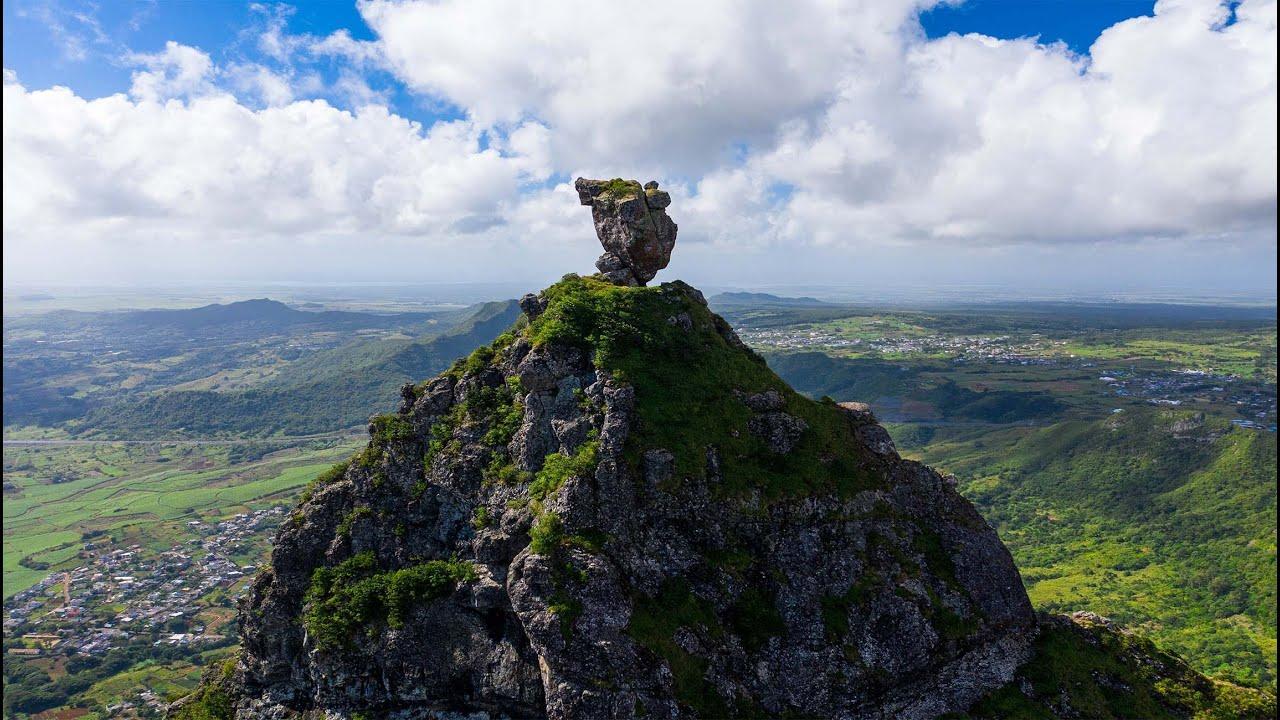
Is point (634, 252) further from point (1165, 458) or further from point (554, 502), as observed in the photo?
point (1165, 458)

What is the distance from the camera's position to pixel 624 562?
28969mm

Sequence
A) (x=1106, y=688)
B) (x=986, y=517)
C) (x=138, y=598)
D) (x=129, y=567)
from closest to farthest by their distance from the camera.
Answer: (x=1106, y=688) < (x=138, y=598) < (x=129, y=567) < (x=986, y=517)

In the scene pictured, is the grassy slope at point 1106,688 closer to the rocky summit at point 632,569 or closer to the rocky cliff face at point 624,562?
the rocky summit at point 632,569

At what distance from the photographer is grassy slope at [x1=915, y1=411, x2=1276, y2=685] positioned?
90812 mm

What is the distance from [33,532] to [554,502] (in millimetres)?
180507

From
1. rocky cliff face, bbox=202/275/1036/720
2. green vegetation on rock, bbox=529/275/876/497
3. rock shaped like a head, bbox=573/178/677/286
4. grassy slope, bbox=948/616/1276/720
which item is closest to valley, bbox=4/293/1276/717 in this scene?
rocky cliff face, bbox=202/275/1036/720

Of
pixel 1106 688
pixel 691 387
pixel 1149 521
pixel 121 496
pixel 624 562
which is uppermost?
pixel 691 387

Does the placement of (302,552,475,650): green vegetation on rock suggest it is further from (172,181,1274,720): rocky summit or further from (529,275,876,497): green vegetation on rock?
(529,275,876,497): green vegetation on rock

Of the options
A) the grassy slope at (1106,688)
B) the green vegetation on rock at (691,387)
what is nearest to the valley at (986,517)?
the green vegetation on rock at (691,387)

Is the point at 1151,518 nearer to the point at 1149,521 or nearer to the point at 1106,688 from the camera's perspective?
the point at 1149,521

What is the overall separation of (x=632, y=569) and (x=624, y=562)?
50 centimetres

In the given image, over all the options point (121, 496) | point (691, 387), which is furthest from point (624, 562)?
point (121, 496)

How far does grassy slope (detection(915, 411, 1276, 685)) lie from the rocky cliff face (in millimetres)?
64561

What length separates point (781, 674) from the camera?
2844 centimetres
